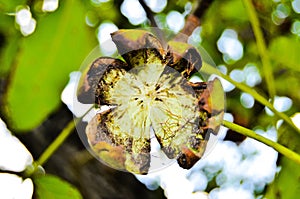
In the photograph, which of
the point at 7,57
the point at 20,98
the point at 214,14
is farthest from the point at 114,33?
the point at 214,14

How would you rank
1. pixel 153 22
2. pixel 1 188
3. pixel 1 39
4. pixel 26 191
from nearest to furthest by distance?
pixel 26 191 < pixel 1 188 < pixel 153 22 < pixel 1 39

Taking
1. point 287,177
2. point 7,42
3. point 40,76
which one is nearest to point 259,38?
point 287,177

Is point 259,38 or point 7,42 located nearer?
point 259,38

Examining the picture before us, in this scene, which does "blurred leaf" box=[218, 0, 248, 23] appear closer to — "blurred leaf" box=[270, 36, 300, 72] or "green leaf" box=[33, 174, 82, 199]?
"blurred leaf" box=[270, 36, 300, 72]

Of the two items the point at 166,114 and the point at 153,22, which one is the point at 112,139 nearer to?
the point at 166,114

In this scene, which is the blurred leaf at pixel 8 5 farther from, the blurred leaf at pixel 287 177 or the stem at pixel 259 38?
the blurred leaf at pixel 287 177

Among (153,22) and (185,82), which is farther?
(153,22)

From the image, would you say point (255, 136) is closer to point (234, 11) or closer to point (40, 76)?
point (40, 76)
